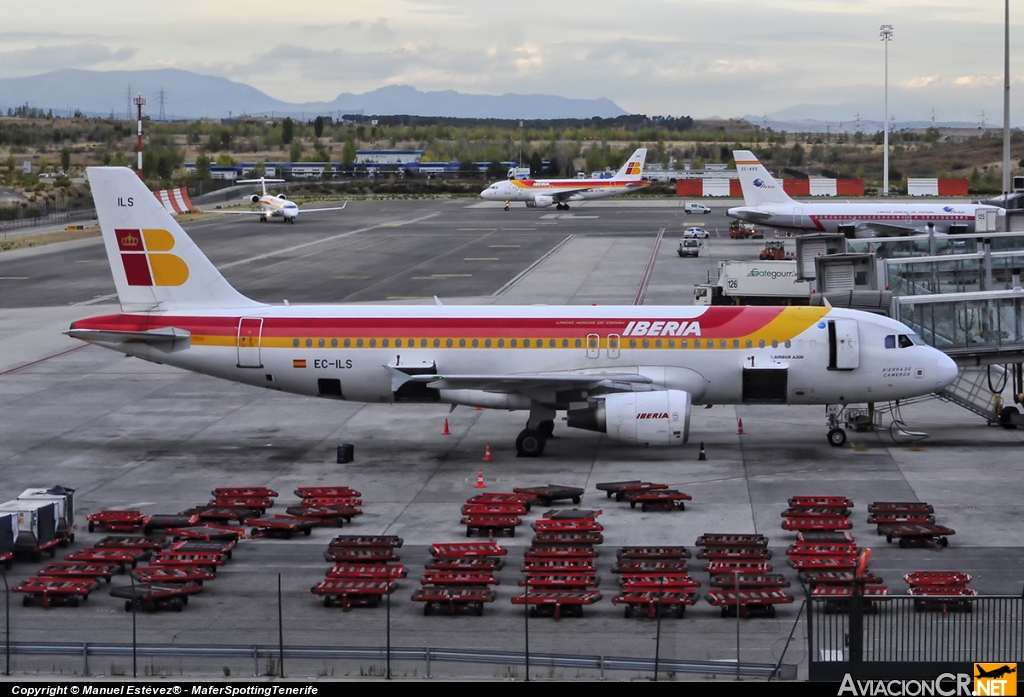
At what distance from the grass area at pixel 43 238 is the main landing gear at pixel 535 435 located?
2896 inches

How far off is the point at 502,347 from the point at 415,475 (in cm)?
444

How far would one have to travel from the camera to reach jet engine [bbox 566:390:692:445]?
1284 inches

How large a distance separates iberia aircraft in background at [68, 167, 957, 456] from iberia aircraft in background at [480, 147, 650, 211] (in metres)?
113

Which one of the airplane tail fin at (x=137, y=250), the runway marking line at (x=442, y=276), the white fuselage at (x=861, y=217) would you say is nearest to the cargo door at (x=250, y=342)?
the airplane tail fin at (x=137, y=250)

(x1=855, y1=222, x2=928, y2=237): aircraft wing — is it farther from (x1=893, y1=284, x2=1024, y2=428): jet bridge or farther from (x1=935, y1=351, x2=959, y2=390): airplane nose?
(x1=935, y1=351, x2=959, y2=390): airplane nose

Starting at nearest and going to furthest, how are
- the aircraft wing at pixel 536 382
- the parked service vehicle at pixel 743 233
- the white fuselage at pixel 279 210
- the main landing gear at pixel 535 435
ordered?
the aircraft wing at pixel 536 382
the main landing gear at pixel 535 435
the parked service vehicle at pixel 743 233
the white fuselage at pixel 279 210

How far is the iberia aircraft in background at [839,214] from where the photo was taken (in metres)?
86.3

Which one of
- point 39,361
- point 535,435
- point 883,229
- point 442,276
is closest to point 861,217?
point 883,229

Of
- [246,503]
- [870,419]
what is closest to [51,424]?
[246,503]

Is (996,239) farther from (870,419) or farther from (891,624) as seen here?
(891,624)

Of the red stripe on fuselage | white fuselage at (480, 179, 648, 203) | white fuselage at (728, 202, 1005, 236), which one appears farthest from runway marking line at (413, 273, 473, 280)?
white fuselage at (480, 179, 648, 203)

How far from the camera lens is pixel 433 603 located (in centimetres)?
2241

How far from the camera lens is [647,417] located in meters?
32.7

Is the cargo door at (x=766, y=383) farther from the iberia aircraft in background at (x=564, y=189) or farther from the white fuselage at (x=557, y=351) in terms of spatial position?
the iberia aircraft in background at (x=564, y=189)
